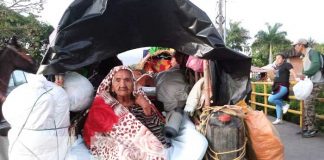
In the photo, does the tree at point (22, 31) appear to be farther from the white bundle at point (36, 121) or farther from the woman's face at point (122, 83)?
the white bundle at point (36, 121)

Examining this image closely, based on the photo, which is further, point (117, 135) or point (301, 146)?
point (301, 146)

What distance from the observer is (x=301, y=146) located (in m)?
7.83

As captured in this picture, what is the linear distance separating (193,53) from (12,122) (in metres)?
1.84

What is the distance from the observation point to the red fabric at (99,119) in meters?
3.85

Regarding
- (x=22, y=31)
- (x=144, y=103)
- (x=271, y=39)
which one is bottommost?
(x=144, y=103)

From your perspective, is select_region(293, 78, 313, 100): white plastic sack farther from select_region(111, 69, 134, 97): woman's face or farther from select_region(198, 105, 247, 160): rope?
select_region(111, 69, 134, 97): woman's face

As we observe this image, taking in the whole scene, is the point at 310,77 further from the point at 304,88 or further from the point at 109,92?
the point at 109,92

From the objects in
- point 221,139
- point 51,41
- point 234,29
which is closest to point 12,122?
point 51,41

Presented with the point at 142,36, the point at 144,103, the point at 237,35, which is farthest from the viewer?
the point at 237,35

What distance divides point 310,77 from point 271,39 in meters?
49.5

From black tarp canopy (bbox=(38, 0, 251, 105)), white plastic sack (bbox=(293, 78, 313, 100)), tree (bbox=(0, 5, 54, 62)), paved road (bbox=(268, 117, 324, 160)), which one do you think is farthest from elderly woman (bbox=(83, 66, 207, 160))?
tree (bbox=(0, 5, 54, 62))

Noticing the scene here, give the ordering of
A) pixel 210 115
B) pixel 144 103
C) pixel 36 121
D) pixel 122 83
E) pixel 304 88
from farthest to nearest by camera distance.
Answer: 1. pixel 304 88
2. pixel 144 103
3. pixel 122 83
4. pixel 210 115
5. pixel 36 121

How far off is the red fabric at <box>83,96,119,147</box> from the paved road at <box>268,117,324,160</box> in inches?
167

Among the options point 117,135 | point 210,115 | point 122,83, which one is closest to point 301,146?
point 210,115
